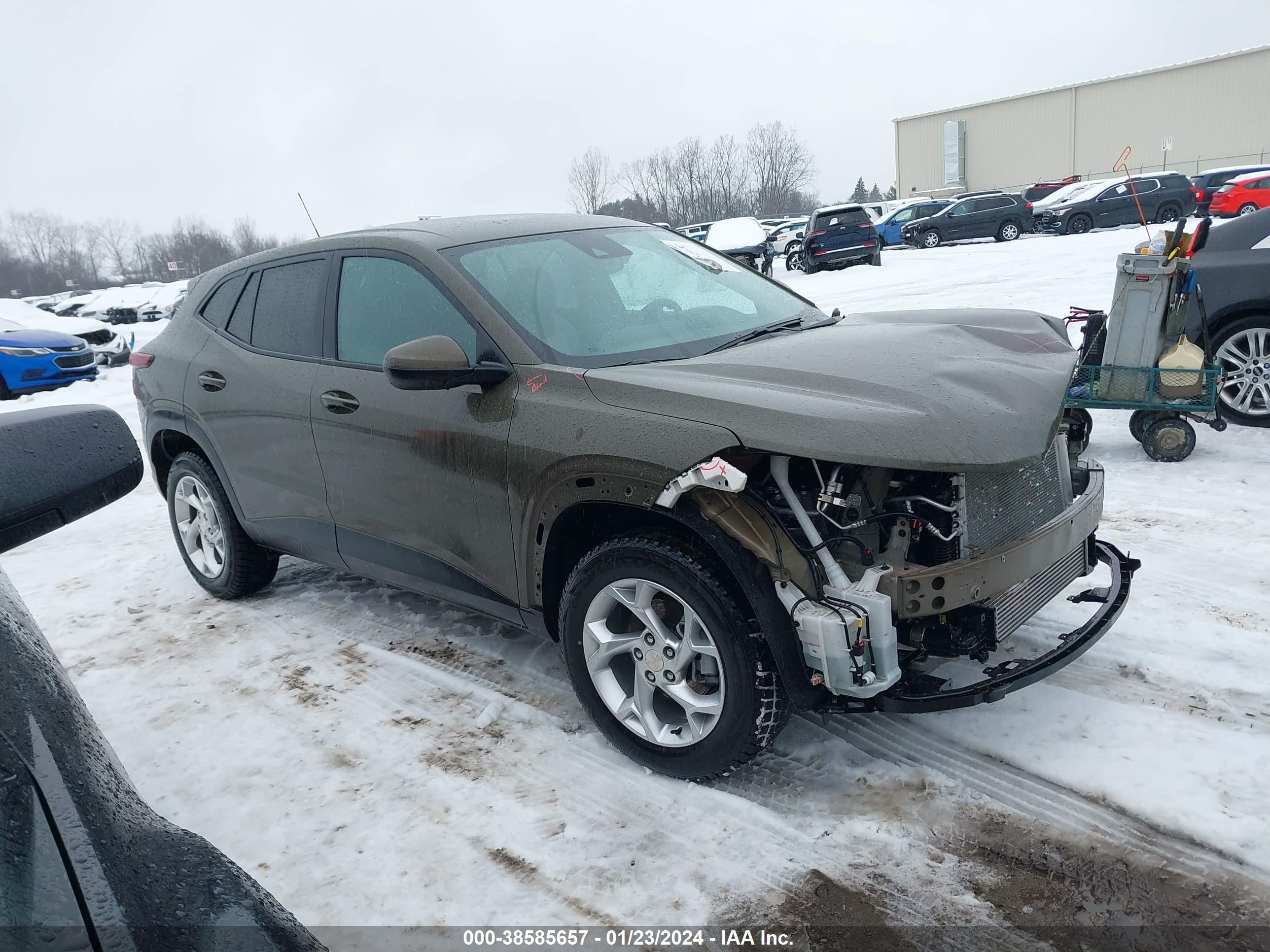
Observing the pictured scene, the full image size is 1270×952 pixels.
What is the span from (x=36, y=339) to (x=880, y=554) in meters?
16.4

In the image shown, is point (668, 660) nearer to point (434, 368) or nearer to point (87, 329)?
point (434, 368)

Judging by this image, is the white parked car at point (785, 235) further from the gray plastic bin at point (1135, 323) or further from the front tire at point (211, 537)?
the front tire at point (211, 537)

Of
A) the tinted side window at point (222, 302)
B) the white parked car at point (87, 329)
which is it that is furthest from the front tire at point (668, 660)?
the white parked car at point (87, 329)

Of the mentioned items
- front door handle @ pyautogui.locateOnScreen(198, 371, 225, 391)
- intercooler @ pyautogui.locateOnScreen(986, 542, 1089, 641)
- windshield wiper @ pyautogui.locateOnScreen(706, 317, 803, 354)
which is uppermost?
windshield wiper @ pyautogui.locateOnScreen(706, 317, 803, 354)

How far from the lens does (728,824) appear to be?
9.62ft

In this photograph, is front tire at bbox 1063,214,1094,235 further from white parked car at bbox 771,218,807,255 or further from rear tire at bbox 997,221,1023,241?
white parked car at bbox 771,218,807,255

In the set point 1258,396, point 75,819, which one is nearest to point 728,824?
point 75,819

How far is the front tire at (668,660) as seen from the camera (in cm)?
287

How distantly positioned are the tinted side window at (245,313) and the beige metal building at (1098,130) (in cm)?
5515

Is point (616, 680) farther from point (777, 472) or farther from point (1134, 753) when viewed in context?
point (1134, 753)

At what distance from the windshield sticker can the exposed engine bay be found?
1.69 m

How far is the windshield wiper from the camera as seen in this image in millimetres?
3529

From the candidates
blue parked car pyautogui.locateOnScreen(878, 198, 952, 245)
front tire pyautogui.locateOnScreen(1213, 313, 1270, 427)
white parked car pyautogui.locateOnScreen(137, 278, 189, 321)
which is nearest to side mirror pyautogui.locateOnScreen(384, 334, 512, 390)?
front tire pyautogui.locateOnScreen(1213, 313, 1270, 427)

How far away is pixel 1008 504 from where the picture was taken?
117 inches
